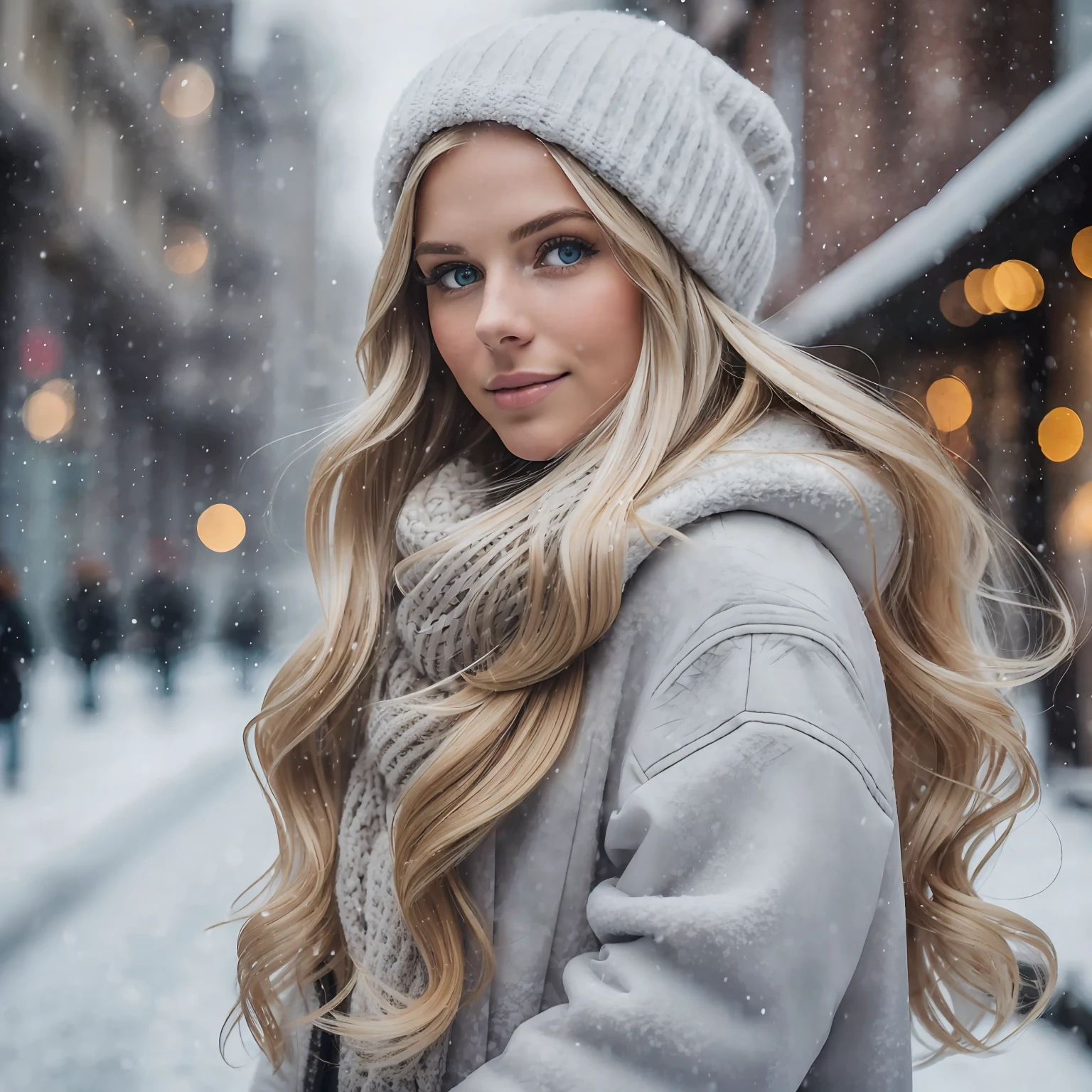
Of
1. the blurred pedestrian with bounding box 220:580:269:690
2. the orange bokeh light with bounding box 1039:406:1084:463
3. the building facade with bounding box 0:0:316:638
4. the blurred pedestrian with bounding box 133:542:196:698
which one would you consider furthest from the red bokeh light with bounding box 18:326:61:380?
the orange bokeh light with bounding box 1039:406:1084:463

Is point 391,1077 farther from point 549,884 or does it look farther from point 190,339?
point 190,339

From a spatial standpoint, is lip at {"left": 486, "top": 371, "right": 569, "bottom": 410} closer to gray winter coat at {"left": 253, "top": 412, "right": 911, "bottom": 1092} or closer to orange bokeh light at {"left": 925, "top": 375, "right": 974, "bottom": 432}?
gray winter coat at {"left": 253, "top": 412, "right": 911, "bottom": 1092}

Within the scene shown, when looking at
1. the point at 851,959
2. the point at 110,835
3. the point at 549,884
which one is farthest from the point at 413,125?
the point at 110,835

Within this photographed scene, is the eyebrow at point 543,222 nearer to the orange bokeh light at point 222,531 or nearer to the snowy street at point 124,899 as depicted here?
the snowy street at point 124,899

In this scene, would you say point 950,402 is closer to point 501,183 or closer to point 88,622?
point 501,183

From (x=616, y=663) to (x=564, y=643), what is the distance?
0.21 feet

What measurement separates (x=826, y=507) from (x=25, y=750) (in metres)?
5.78

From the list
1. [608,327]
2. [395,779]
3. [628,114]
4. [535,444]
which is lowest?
[395,779]

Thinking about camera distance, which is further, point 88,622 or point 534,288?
point 88,622

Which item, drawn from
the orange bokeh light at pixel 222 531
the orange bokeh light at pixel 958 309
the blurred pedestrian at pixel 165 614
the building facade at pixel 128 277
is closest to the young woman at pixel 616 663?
the orange bokeh light at pixel 958 309

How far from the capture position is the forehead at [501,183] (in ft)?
3.15

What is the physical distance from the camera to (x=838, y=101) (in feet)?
10.1

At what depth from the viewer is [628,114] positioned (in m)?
0.98

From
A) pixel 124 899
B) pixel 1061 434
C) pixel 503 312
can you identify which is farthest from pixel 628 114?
pixel 124 899
